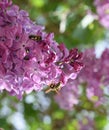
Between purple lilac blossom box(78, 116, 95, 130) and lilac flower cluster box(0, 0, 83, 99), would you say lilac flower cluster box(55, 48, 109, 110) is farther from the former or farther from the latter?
lilac flower cluster box(0, 0, 83, 99)

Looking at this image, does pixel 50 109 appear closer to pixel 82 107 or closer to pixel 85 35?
pixel 82 107

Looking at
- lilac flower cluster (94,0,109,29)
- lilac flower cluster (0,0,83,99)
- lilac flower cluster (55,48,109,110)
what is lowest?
lilac flower cluster (0,0,83,99)

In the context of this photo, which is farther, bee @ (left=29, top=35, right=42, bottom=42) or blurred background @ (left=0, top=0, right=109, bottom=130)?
blurred background @ (left=0, top=0, right=109, bottom=130)

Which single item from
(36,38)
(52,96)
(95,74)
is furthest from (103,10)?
(36,38)

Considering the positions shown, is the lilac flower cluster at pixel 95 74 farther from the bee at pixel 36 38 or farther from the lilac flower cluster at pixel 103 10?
the bee at pixel 36 38

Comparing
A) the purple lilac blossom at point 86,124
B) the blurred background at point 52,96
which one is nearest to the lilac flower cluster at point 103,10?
the blurred background at point 52,96

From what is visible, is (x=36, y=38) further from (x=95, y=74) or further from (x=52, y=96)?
(x=52, y=96)

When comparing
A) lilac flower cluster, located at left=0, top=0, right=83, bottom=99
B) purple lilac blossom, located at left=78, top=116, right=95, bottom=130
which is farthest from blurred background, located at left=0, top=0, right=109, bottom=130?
lilac flower cluster, located at left=0, top=0, right=83, bottom=99
